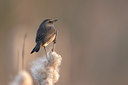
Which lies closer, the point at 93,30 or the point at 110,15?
the point at 93,30

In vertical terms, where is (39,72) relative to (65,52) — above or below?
above

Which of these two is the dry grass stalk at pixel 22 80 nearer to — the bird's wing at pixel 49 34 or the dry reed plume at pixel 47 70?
the dry reed plume at pixel 47 70

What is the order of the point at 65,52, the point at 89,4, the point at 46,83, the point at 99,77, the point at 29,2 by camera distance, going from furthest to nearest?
the point at 89,4 < the point at 29,2 < the point at 99,77 < the point at 65,52 < the point at 46,83

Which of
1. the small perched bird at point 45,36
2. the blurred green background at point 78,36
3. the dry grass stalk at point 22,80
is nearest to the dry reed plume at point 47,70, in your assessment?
the dry grass stalk at point 22,80

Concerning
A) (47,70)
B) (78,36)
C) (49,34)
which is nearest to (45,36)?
(49,34)

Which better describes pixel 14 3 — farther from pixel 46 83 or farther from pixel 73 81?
pixel 46 83

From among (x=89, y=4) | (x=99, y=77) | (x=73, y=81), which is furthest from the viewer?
(x=89, y=4)

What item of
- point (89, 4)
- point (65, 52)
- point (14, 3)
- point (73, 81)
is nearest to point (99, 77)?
point (73, 81)

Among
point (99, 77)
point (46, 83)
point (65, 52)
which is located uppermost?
point (46, 83)

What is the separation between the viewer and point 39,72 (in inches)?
112

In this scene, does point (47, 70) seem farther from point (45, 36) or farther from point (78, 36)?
point (78, 36)

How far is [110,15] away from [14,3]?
2826 mm

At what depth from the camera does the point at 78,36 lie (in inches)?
414

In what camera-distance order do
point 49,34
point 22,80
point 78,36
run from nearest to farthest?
1. point 22,80
2. point 49,34
3. point 78,36
